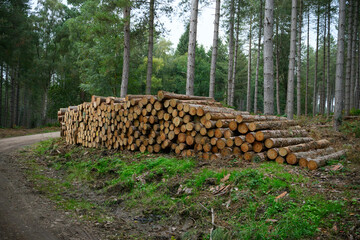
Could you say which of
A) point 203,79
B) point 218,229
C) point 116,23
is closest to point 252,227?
point 218,229

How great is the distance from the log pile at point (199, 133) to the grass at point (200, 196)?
1.76ft

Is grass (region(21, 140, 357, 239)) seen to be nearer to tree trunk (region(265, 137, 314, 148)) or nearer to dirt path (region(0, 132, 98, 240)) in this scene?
dirt path (region(0, 132, 98, 240))

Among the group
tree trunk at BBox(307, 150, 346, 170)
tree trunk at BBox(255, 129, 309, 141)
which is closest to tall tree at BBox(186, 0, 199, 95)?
tree trunk at BBox(255, 129, 309, 141)

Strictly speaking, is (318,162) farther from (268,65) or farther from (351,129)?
(351,129)

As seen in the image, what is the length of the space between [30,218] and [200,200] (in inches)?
121

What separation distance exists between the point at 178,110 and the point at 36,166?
17.8ft

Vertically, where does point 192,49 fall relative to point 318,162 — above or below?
above

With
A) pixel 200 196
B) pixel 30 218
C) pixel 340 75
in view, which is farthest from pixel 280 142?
pixel 340 75

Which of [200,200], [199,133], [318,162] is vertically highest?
[199,133]

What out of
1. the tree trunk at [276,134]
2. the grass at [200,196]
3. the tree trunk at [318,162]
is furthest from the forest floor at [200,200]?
the tree trunk at [276,134]

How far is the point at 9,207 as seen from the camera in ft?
15.3

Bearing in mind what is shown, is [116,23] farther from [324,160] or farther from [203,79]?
[203,79]

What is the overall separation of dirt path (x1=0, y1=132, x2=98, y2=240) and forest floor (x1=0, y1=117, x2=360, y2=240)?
0.03m

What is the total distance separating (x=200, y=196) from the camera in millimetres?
4707
